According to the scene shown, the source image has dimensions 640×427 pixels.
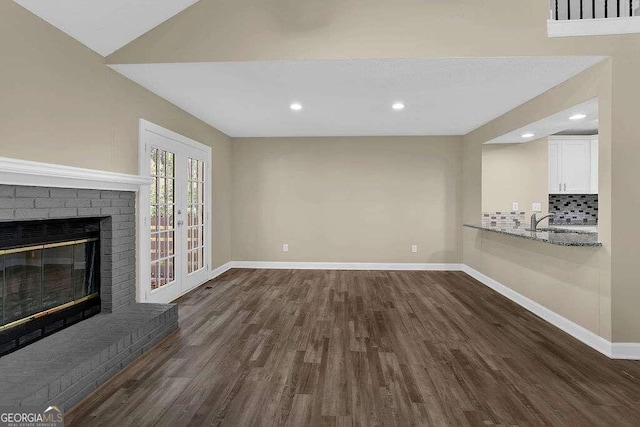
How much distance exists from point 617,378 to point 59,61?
4750 mm

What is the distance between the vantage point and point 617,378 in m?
2.50

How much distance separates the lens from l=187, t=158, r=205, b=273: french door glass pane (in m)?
5.00

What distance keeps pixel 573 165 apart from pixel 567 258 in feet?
10.8

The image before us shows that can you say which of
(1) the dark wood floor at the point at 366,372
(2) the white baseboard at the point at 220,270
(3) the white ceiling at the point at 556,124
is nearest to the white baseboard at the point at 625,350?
(1) the dark wood floor at the point at 366,372

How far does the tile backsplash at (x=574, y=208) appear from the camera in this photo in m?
6.24

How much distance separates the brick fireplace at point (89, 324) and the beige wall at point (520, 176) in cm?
483

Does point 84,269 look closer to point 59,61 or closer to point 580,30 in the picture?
point 59,61

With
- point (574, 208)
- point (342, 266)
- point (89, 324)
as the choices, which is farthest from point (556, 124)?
point (89, 324)

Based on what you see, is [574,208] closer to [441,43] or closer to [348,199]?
[348,199]

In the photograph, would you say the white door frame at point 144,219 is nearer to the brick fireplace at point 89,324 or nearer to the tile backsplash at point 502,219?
the brick fireplace at point 89,324

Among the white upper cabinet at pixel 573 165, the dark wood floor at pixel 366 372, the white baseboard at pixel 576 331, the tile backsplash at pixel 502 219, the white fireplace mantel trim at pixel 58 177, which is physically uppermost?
the white upper cabinet at pixel 573 165

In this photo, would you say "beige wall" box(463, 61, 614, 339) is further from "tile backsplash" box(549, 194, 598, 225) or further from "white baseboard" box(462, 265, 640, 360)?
"tile backsplash" box(549, 194, 598, 225)

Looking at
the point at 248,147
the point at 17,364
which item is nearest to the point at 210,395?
the point at 17,364

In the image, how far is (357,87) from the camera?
12.2ft
